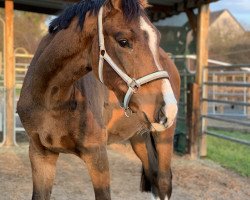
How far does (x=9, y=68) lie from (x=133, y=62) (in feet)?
15.9

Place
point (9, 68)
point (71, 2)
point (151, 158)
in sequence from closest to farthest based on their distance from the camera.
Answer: point (151, 158) < point (71, 2) < point (9, 68)

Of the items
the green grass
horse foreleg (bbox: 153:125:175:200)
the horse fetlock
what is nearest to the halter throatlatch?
the horse fetlock

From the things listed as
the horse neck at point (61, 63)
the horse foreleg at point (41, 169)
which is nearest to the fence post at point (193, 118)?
the horse foreleg at point (41, 169)

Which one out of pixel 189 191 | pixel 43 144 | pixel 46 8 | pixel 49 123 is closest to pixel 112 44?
pixel 49 123

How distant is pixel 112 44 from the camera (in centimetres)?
186

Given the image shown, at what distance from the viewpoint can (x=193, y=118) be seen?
5879mm

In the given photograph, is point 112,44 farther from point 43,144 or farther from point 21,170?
point 21,170

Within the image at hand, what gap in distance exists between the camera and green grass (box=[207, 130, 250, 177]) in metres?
5.33

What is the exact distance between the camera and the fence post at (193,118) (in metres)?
5.79

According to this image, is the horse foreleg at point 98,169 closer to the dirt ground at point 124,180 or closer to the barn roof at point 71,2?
the dirt ground at point 124,180

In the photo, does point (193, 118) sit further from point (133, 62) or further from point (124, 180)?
point (133, 62)

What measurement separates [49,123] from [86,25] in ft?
2.32

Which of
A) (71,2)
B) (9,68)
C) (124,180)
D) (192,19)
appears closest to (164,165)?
(124,180)

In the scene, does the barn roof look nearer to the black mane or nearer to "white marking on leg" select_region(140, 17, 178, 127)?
the black mane
